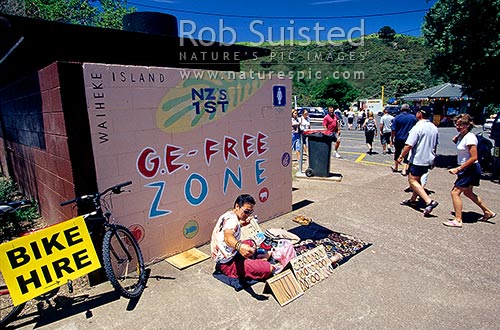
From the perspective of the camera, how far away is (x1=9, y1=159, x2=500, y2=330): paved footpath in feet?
9.43

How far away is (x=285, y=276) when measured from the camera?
131 inches

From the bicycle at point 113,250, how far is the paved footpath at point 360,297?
177 millimetres

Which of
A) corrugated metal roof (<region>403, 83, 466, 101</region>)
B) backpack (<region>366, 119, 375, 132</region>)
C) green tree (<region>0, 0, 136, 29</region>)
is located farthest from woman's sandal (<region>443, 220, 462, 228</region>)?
corrugated metal roof (<region>403, 83, 466, 101</region>)

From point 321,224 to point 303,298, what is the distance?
6.88 ft

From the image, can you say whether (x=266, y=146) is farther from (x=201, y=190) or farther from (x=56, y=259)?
(x=56, y=259)

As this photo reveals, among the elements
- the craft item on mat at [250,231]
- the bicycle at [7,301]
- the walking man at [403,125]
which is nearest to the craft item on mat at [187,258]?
the craft item on mat at [250,231]

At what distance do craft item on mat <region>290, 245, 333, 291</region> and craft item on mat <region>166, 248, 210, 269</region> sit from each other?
49.5 inches

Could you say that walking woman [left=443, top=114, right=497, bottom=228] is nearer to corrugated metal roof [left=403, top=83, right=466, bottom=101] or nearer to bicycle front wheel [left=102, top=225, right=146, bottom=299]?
bicycle front wheel [left=102, top=225, right=146, bottom=299]

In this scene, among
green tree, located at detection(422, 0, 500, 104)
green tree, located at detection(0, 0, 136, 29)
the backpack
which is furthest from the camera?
green tree, located at detection(0, 0, 136, 29)

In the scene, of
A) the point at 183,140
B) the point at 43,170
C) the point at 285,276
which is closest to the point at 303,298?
the point at 285,276

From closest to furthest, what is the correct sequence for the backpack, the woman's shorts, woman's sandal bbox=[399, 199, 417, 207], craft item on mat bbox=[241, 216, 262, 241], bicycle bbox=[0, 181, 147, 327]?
bicycle bbox=[0, 181, 147, 327], craft item on mat bbox=[241, 216, 262, 241], the woman's shorts, woman's sandal bbox=[399, 199, 417, 207], the backpack

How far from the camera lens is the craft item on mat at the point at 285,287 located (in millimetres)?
3139

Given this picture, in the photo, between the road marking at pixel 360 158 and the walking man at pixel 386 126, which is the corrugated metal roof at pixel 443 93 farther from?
the road marking at pixel 360 158

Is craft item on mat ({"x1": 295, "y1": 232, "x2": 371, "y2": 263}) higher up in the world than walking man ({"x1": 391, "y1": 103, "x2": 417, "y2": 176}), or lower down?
Result: lower down
